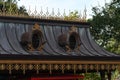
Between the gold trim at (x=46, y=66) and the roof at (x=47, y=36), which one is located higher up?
the roof at (x=47, y=36)

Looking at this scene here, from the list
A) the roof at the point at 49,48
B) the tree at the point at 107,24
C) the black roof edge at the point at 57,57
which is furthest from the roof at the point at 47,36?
the tree at the point at 107,24

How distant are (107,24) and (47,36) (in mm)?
14551

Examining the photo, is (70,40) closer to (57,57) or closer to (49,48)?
(49,48)

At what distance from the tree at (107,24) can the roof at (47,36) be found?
11903mm

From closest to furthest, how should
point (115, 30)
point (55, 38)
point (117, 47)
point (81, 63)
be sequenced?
point (81, 63) < point (55, 38) < point (115, 30) < point (117, 47)

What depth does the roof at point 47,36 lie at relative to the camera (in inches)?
780

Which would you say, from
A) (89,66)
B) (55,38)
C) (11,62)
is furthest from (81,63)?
(11,62)

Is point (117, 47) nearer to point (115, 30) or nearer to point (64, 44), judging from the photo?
point (115, 30)

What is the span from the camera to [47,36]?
2180cm

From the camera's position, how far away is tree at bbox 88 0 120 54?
35.6 m

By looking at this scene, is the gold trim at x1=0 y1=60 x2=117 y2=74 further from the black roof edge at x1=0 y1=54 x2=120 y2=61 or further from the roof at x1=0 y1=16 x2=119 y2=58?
the roof at x1=0 y1=16 x2=119 y2=58

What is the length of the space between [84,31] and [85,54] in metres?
2.38

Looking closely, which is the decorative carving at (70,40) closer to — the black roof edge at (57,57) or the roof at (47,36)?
the roof at (47,36)

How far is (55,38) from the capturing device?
2200 centimetres
